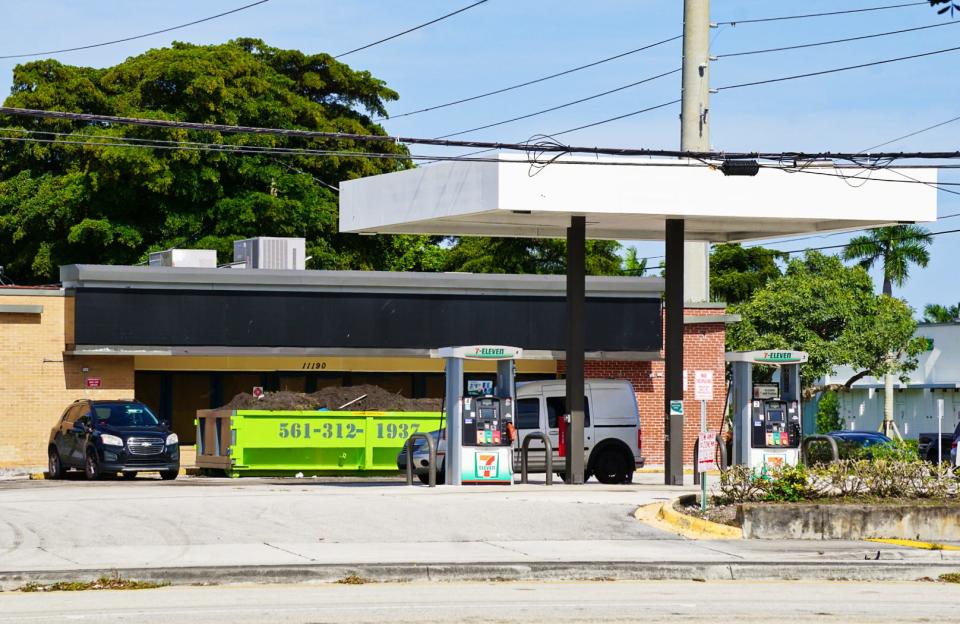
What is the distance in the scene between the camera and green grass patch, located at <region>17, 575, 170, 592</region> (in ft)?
50.5

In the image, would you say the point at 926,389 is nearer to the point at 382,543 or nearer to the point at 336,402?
the point at 336,402

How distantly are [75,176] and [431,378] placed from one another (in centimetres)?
1686

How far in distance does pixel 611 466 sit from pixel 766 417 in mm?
3857

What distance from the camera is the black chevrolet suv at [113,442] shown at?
1239 inches

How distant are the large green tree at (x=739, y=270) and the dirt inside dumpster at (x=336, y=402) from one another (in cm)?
4592

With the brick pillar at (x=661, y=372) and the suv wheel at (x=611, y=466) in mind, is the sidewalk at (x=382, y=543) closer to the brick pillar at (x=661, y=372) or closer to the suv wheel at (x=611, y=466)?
the suv wheel at (x=611, y=466)

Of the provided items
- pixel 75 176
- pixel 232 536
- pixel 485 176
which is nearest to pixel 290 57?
pixel 75 176

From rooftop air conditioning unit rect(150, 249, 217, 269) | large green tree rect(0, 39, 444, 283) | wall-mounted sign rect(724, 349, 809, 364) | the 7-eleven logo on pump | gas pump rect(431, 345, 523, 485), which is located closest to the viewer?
gas pump rect(431, 345, 523, 485)

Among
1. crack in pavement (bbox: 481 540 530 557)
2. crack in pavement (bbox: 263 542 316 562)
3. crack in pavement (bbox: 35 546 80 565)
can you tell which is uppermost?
Result: crack in pavement (bbox: 263 542 316 562)

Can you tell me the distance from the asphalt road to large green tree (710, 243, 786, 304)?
63001 millimetres

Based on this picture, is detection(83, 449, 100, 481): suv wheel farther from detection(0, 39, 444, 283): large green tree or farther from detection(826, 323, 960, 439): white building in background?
detection(826, 323, 960, 439): white building in background

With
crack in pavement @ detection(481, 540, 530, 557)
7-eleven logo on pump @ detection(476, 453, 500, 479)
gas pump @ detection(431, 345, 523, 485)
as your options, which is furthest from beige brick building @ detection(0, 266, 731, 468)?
crack in pavement @ detection(481, 540, 530, 557)

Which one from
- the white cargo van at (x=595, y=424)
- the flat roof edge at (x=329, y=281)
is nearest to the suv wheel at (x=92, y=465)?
the white cargo van at (x=595, y=424)

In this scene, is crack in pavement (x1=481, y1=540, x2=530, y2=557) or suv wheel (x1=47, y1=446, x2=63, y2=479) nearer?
crack in pavement (x1=481, y1=540, x2=530, y2=557)
